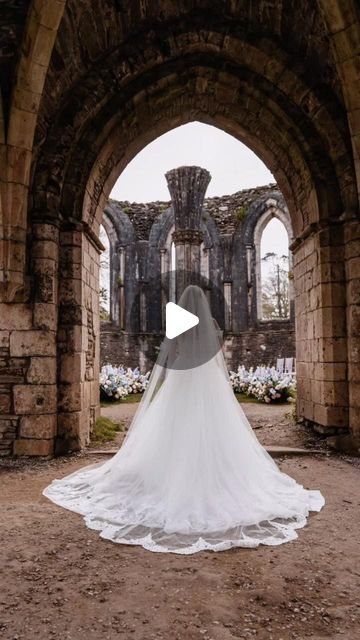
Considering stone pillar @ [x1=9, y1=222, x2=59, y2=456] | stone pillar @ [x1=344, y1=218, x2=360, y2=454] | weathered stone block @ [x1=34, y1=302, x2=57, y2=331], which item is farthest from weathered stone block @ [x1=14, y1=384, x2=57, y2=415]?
stone pillar @ [x1=344, y1=218, x2=360, y2=454]

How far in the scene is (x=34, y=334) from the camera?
5.36 m

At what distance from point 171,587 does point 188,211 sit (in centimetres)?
Answer: 904

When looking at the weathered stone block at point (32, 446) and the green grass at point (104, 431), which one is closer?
the weathered stone block at point (32, 446)

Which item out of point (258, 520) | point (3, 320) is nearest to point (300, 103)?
point (3, 320)

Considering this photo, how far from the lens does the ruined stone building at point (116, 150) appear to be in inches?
201

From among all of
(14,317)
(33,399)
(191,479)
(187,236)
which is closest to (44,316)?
(14,317)

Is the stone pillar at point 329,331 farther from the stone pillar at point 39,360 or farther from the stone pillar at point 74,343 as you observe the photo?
the stone pillar at point 39,360

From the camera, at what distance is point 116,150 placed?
6344mm

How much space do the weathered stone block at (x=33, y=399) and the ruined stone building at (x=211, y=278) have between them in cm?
903

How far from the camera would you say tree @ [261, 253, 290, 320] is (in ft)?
62.3

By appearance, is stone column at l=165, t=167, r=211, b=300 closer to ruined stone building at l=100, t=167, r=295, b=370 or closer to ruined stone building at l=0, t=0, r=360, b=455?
ruined stone building at l=0, t=0, r=360, b=455

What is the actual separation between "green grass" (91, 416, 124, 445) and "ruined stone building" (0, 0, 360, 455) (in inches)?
9.7

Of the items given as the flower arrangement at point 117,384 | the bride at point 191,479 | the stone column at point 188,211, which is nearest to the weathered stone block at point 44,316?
the bride at point 191,479

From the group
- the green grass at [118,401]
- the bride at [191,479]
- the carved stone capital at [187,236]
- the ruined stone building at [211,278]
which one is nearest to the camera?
the bride at [191,479]
